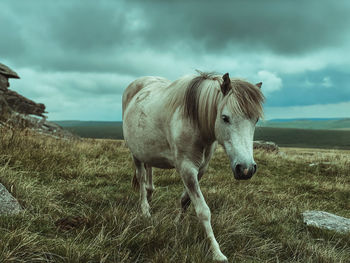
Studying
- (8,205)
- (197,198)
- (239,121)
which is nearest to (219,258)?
(197,198)

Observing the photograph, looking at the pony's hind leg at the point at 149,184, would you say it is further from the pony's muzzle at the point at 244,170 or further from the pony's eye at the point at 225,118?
the pony's muzzle at the point at 244,170

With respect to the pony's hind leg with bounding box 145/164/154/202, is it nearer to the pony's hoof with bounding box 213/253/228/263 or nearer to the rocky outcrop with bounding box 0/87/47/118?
the pony's hoof with bounding box 213/253/228/263

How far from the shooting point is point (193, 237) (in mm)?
3277

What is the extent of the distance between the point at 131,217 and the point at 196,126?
124cm

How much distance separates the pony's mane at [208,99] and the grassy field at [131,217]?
1243 millimetres

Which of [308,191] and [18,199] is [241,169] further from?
[308,191]

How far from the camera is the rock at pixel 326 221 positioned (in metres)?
4.59

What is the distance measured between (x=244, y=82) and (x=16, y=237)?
2.59 meters

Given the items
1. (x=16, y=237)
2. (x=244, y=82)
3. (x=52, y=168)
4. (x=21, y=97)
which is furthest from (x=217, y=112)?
(x=21, y=97)

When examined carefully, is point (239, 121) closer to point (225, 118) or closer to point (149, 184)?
point (225, 118)

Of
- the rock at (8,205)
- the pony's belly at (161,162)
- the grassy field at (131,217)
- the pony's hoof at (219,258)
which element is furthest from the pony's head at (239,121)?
the rock at (8,205)

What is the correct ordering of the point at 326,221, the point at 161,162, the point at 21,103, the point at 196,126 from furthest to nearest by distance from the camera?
the point at 21,103
the point at 326,221
the point at 161,162
the point at 196,126

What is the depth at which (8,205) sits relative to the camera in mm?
3309

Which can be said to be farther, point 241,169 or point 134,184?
point 134,184
